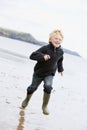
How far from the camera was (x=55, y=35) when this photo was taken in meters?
9.28

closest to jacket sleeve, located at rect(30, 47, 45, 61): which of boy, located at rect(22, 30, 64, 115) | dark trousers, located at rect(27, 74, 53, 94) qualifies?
boy, located at rect(22, 30, 64, 115)

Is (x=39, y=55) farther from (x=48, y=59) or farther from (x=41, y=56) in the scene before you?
(x=48, y=59)

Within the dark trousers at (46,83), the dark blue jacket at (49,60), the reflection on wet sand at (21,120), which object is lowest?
the reflection on wet sand at (21,120)

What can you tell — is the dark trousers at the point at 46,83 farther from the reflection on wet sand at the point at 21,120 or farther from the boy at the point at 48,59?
the reflection on wet sand at the point at 21,120

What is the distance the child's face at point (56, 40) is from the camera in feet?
30.4

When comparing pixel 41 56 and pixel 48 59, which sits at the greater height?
pixel 41 56

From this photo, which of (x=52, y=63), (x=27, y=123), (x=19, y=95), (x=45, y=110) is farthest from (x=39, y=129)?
(x=19, y=95)

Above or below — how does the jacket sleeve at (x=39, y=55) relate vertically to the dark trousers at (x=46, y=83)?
above

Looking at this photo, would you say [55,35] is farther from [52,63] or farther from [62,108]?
[62,108]

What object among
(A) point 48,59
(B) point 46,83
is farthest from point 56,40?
(B) point 46,83

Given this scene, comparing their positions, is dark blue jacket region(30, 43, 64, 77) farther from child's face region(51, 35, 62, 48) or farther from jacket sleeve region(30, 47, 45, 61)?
child's face region(51, 35, 62, 48)

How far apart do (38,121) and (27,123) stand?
0.55 meters

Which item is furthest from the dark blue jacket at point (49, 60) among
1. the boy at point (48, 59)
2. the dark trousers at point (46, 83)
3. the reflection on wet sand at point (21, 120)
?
the reflection on wet sand at point (21, 120)

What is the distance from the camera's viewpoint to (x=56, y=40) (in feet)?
30.5
